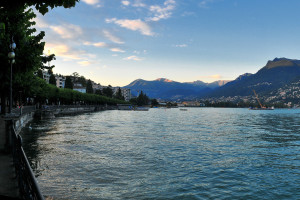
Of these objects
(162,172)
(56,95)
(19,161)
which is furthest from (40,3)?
(56,95)

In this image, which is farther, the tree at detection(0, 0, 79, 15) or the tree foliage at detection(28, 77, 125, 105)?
the tree foliage at detection(28, 77, 125, 105)

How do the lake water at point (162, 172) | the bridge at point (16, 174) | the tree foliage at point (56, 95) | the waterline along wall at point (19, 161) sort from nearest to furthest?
the waterline along wall at point (19, 161)
the bridge at point (16, 174)
the lake water at point (162, 172)
the tree foliage at point (56, 95)

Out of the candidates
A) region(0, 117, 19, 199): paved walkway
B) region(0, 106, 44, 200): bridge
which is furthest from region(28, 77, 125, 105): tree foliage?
region(0, 117, 19, 199): paved walkway

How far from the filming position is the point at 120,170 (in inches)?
652

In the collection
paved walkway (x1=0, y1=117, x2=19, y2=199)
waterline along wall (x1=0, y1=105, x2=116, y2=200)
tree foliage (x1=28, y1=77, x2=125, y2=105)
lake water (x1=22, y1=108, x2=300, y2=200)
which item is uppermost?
tree foliage (x1=28, y1=77, x2=125, y2=105)

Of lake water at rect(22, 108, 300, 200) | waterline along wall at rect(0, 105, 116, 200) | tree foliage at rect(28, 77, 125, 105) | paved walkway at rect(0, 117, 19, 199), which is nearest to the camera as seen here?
waterline along wall at rect(0, 105, 116, 200)

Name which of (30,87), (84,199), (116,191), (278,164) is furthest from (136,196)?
(30,87)

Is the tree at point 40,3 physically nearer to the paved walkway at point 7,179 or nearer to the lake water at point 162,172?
the paved walkway at point 7,179

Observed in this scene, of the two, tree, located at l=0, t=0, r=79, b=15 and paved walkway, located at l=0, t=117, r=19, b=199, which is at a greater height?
tree, located at l=0, t=0, r=79, b=15

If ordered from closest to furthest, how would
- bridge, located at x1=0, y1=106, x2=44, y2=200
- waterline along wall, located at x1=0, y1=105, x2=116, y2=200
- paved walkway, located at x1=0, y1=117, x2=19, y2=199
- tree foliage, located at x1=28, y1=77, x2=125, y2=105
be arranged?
waterline along wall, located at x1=0, y1=105, x2=116, y2=200
bridge, located at x1=0, y1=106, x2=44, y2=200
paved walkway, located at x1=0, y1=117, x2=19, y2=199
tree foliage, located at x1=28, y1=77, x2=125, y2=105

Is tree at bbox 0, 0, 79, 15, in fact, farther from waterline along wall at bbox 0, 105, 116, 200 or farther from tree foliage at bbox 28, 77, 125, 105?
tree foliage at bbox 28, 77, 125, 105

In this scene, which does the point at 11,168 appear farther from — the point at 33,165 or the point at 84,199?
the point at 33,165

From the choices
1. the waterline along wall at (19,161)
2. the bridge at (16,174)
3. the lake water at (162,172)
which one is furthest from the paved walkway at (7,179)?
the lake water at (162,172)

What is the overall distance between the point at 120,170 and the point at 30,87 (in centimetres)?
3478
